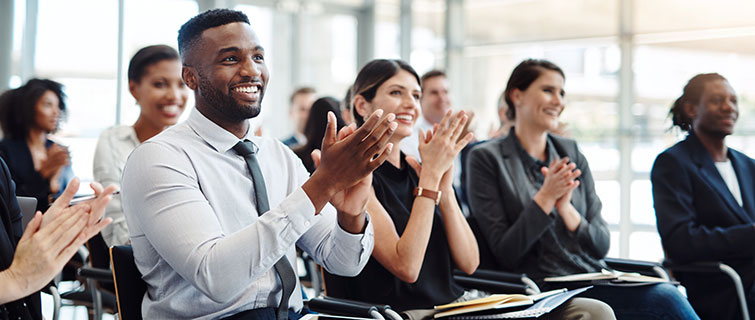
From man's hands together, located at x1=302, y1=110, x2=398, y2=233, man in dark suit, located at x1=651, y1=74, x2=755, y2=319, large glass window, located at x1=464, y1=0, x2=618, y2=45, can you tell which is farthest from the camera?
large glass window, located at x1=464, y1=0, x2=618, y2=45

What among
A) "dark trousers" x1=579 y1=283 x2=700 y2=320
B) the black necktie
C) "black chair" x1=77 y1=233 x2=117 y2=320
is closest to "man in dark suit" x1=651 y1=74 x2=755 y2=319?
"dark trousers" x1=579 y1=283 x2=700 y2=320

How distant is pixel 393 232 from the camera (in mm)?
2273

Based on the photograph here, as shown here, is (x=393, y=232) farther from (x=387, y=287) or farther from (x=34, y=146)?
(x=34, y=146)

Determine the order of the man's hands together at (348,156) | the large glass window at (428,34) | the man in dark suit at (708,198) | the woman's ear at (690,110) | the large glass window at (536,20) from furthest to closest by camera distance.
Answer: the large glass window at (428,34) → the large glass window at (536,20) → the woman's ear at (690,110) → the man in dark suit at (708,198) → the man's hands together at (348,156)

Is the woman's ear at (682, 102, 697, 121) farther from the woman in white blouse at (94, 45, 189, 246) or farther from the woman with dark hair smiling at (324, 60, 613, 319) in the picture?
the woman in white blouse at (94, 45, 189, 246)

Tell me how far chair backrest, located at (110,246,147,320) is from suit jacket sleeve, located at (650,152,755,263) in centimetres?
223

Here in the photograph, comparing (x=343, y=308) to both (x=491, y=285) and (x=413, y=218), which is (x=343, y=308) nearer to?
(x=413, y=218)

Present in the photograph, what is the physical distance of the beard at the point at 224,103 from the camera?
181 cm

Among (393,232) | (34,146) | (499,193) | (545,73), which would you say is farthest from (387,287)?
(34,146)

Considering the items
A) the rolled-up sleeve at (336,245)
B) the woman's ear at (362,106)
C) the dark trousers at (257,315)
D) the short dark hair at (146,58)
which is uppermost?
the short dark hair at (146,58)

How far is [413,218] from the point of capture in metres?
2.26

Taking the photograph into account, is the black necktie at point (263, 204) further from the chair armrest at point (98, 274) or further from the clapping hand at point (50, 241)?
the chair armrest at point (98, 274)

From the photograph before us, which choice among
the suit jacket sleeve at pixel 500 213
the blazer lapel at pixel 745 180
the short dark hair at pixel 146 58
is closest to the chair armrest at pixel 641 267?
the suit jacket sleeve at pixel 500 213

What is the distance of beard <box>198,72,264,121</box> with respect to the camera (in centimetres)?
181
